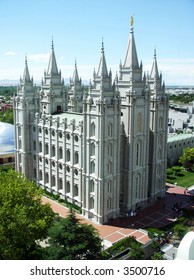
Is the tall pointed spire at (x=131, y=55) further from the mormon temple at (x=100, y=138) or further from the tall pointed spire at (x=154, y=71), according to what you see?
the tall pointed spire at (x=154, y=71)

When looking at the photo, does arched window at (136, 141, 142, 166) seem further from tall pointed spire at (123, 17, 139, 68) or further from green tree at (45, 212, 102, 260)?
green tree at (45, 212, 102, 260)

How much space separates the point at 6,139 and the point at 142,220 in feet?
130

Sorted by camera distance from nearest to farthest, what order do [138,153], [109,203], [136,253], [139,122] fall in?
[136,253] < [109,203] < [139,122] < [138,153]

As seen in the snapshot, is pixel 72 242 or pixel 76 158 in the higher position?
pixel 76 158

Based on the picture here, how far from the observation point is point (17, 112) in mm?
Answer: 54438

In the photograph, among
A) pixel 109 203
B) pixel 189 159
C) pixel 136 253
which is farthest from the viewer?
pixel 189 159

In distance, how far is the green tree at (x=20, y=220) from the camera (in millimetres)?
27594

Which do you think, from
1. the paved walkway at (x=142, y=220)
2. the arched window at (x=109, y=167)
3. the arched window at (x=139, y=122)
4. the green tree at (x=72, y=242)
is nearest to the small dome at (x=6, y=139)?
the paved walkway at (x=142, y=220)

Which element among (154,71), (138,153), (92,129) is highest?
(154,71)

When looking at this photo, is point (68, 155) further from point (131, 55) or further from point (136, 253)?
point (136, 253)

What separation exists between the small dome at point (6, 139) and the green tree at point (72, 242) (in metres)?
42.5

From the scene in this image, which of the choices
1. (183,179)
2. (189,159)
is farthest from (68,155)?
(189,159)

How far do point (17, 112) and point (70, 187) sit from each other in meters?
16.6

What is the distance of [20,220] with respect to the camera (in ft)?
92.0
